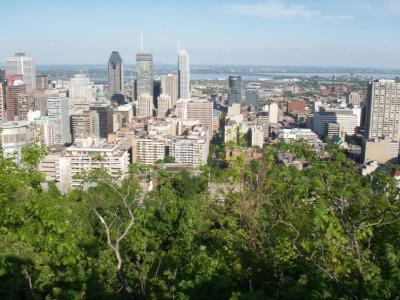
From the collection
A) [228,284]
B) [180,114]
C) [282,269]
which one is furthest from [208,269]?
[180,114]

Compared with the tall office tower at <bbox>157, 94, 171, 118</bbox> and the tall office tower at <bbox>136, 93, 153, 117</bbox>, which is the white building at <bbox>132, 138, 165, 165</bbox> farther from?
the tall office tower at <bbox>157, 94, 171, 118</bbox>

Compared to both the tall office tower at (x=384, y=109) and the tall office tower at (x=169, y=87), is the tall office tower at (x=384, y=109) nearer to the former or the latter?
the tall office tower at (x=384, y=109)

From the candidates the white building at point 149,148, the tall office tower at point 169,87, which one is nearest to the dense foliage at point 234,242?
the white building at point 149,148

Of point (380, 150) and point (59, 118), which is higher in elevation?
point (59, 118)

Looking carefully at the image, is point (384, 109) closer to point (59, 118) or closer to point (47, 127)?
point (47, 127)

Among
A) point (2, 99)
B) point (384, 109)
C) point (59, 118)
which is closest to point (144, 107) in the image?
point (59, 118)

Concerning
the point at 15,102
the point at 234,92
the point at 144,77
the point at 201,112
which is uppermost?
the point at 144,77
